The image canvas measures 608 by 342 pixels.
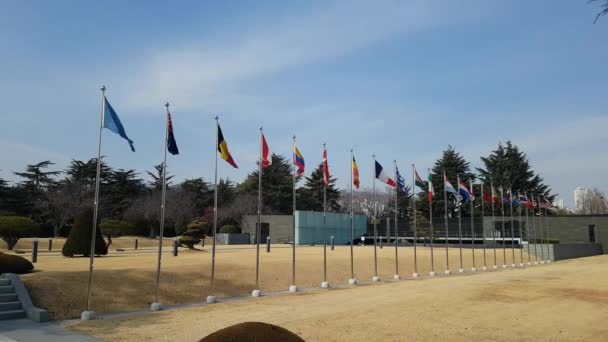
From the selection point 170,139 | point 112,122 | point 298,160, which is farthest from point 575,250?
point 112,122

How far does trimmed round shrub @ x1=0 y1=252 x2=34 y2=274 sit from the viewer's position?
16797mm

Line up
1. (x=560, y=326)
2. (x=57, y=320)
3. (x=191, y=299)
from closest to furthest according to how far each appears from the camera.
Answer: (x=560, y=326), (x=57, y=320), (x=191, y=299)

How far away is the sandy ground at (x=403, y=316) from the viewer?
1116cm

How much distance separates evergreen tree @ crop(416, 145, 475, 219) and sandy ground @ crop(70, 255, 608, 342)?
197 feet

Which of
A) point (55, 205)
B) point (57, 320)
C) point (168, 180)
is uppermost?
point (168, 180)

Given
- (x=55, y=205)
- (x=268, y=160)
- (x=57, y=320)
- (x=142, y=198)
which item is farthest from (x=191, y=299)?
(x=142, y=198)

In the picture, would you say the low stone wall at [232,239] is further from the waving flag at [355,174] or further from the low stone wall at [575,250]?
the low stone wall at [575,250]

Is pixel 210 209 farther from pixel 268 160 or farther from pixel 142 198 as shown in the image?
pixel 268 160

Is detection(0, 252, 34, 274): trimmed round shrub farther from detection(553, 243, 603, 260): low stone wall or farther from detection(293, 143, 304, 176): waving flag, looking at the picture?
detection(553, 243, 603, 260): low stone wall

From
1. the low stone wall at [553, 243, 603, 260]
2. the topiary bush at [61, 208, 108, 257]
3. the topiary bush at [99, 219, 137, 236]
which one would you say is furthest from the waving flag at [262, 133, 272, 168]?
the low stone wall at [553, 243, 603, 260]

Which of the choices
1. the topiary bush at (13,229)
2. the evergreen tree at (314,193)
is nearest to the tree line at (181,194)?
the evergreen tree at (314,193)

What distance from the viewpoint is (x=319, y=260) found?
27938mm

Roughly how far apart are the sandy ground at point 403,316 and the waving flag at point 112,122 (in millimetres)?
5779

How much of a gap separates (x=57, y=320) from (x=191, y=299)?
519 cm
